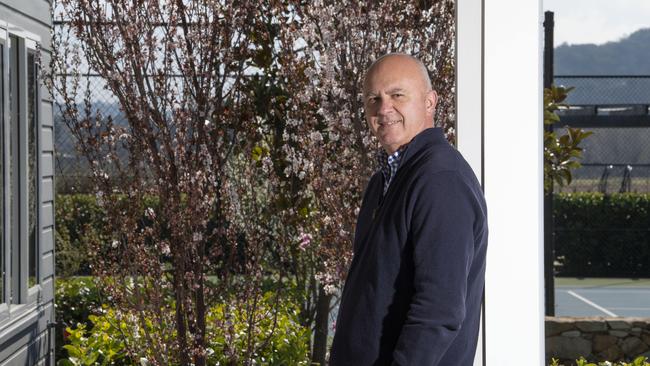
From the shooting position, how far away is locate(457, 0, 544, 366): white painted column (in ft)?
8.00

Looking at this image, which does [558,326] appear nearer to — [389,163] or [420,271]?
[389,163]

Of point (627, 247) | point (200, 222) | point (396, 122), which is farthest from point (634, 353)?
point (396, 122)

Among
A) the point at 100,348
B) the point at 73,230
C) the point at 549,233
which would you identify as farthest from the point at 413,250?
the point at 73,230

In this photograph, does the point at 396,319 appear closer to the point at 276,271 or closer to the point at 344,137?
the point at 344,137

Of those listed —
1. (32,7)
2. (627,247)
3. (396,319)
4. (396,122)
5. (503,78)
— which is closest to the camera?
(396,319)

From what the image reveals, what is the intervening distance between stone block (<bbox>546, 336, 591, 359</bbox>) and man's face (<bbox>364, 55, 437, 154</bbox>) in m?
1.88

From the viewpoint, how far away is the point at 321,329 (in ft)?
17.4

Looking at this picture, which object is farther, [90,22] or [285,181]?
[285,181]

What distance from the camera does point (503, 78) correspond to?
2.46 meters

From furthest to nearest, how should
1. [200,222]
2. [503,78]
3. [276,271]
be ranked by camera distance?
[276,271] < [200,222] < [503,78]

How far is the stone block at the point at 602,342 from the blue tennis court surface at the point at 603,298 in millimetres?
85

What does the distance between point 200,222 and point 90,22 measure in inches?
38.9

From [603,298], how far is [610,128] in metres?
0.66

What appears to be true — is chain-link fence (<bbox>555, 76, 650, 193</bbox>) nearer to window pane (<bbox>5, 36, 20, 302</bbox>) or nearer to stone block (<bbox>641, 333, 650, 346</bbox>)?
stone block (<bbox>641, 333, 650, 346</bbox>)
